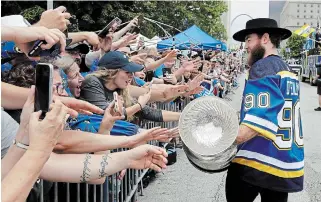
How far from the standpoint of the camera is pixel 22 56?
2746 mm

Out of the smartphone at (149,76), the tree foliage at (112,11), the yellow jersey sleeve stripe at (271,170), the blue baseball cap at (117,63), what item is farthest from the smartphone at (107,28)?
the tree foliage at (112,11)

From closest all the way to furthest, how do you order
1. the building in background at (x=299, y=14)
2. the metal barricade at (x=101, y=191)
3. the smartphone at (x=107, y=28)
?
the metal barricade at (x=101, y=191) < the smartphone at (x=107, y=28) < the building in background at (x=299, y=14)

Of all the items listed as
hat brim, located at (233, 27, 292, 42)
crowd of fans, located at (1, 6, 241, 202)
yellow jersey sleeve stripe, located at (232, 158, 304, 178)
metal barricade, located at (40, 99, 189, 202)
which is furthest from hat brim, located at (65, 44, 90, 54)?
yellow jersey sleeve stripe, located at (232, 158, 304, 178)

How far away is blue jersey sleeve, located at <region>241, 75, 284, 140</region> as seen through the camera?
2.98 meters

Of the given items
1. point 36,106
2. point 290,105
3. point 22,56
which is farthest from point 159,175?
point 36,106

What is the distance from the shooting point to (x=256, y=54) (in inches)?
131

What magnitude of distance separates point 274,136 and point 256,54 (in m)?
0.66

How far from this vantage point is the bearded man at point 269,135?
3008 millimetres

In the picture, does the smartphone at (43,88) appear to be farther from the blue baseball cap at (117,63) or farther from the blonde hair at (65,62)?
the blue baseball cap at (117,63)

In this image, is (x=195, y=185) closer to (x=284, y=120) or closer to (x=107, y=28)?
(x=107, y=28)

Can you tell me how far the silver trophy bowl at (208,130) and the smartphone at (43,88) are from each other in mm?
1260

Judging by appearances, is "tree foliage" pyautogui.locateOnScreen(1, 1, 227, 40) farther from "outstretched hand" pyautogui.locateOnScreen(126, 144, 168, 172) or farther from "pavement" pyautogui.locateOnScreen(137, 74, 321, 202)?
"outstretched hand" pyautogui.locateOnScreen(126, 144, 168, 172)

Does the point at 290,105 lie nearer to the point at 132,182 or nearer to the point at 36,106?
the point at 36,106

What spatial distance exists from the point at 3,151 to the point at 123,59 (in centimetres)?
210
